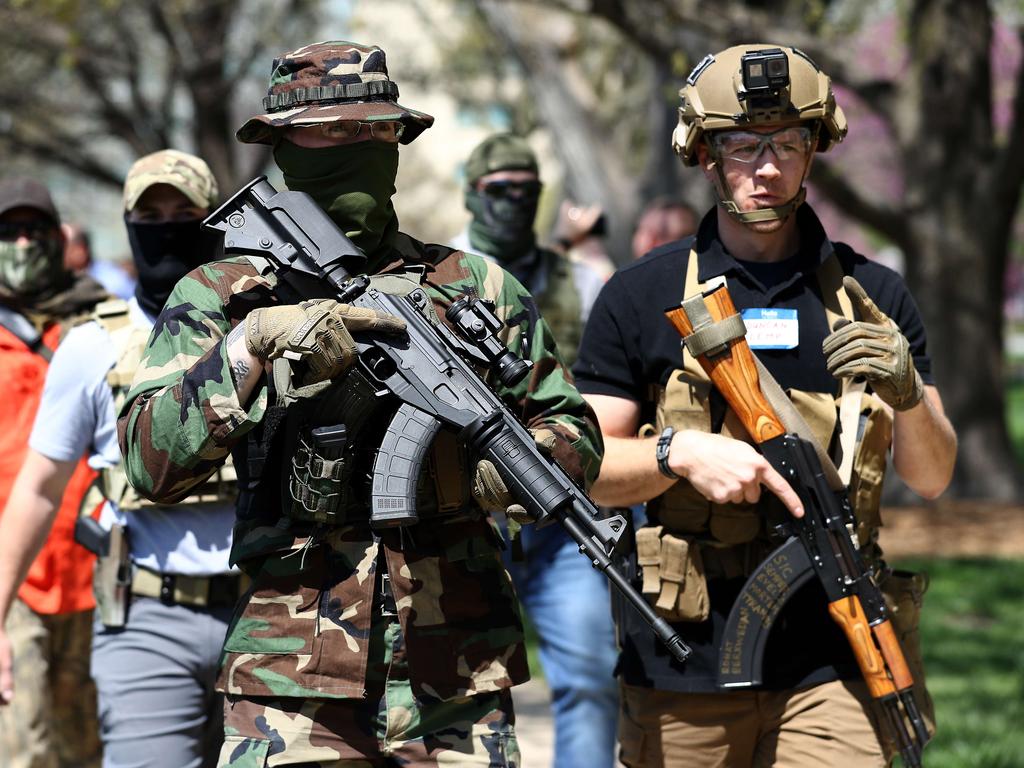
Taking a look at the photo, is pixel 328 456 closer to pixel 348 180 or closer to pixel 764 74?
pixel 348 180

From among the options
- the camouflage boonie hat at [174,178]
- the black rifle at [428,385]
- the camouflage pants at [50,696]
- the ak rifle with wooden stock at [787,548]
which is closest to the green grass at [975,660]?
the ak rifle with wooden stock at [787,548]

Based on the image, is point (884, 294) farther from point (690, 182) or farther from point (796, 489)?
point (690, 182)

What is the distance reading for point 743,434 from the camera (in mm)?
3812

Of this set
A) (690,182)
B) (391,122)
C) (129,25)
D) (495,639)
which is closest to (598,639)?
(495,639)

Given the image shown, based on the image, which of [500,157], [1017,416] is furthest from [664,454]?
[1017,416]

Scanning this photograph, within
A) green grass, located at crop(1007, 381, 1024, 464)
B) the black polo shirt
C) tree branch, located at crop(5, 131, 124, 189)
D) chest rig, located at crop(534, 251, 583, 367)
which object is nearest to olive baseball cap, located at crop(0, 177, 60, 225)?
chest rig, located at crop(534, 251, 583, 367)

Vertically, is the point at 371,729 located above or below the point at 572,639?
below

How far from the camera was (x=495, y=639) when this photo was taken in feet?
10.9

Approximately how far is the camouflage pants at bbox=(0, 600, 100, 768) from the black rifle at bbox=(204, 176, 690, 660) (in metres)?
2.29

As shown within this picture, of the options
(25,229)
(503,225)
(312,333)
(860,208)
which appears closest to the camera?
(312,333)

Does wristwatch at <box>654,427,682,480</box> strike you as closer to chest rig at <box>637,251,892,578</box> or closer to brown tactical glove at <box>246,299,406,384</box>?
chest rig at <box>637,251,892,578</box>

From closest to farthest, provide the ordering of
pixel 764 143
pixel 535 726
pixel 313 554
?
1. pixel 313 554
2. pixel 764 143
3. pixel 535 726

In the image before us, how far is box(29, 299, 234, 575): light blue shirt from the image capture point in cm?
421

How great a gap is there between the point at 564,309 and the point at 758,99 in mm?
2617
